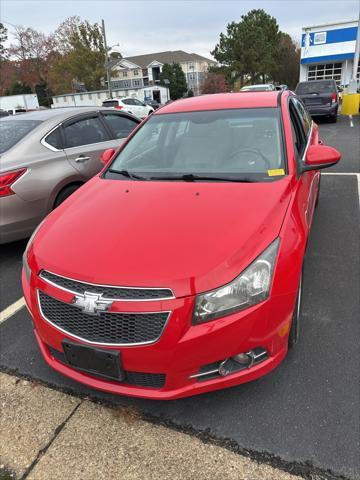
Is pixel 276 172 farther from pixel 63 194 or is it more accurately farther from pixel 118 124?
pixel 118 124

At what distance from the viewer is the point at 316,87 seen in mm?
14812

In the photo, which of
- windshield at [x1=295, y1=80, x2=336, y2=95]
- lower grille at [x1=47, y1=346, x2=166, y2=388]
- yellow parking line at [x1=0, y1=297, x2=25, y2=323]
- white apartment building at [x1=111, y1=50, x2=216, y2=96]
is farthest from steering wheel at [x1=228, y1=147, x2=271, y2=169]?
white apartment building at [x1=111, y1=50, x2=216, y2=96]

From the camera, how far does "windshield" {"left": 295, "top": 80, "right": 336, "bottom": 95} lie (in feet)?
47.6

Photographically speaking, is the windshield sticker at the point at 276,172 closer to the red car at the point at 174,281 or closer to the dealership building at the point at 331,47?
the red car at the point at 174,281

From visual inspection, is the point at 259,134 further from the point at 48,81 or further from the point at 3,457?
the point at 48,81

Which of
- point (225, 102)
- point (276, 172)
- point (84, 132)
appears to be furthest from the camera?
point (84, 132)

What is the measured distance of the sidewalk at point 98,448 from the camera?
70.7 inches

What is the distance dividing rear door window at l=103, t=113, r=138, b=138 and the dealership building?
31.9 meters

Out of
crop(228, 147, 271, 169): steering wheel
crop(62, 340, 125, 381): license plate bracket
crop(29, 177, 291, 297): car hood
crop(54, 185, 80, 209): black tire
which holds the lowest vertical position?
crop(62, 340, 125, 381): license plate bracket

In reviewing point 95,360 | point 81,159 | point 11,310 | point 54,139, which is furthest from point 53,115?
point 95,360

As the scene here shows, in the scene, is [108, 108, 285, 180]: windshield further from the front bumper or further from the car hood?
the front bumper

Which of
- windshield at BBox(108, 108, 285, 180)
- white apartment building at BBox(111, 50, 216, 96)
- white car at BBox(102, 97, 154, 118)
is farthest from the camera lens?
white apartment building at BBox(111, 50, 216, 96)

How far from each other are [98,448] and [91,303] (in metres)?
0.82

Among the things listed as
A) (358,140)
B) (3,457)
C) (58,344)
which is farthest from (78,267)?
(358,140)
